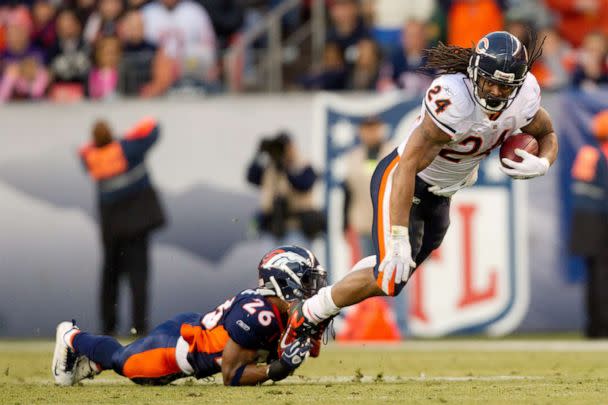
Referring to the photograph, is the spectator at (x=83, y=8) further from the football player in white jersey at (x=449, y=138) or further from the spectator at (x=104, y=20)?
the football player in white jersey at (x=449, y=138)

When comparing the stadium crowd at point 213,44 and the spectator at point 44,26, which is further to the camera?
the spectator at point 44,26

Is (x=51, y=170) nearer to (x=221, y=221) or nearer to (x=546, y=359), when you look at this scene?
(x=221, y=221)

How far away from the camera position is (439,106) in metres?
6.96

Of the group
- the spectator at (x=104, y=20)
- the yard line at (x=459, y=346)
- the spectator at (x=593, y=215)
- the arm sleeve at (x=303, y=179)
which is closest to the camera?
the yard line at (x=459, y=346)

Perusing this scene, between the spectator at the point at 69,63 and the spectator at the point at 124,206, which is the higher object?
the spectator at the point at 69,63

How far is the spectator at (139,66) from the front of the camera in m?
13.5

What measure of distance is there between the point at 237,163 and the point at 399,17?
306cm

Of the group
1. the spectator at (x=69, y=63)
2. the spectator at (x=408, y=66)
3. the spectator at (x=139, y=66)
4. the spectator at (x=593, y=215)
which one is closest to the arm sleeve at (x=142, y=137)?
the spectator at (x=139, y=66)

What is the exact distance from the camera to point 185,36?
44.9 ft

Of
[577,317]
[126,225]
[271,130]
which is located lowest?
[577,317]

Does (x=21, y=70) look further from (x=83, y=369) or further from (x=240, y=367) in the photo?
(x=240, y=367)

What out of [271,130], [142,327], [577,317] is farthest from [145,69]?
[577,317]

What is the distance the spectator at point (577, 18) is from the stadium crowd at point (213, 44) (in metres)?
0.01

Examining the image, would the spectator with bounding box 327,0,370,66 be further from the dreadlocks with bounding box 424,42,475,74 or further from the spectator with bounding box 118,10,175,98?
the dreadlocks with bounding box 424,42,475,74
